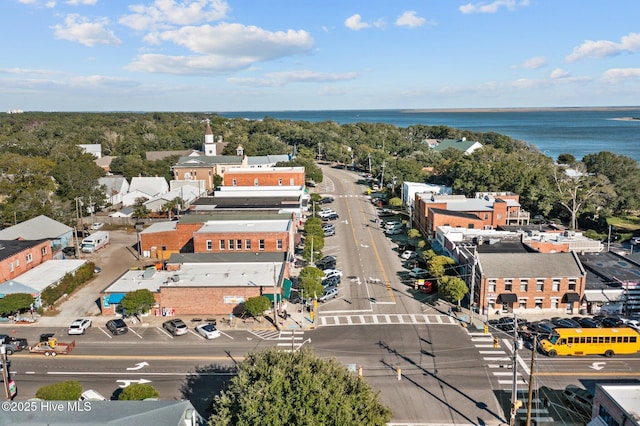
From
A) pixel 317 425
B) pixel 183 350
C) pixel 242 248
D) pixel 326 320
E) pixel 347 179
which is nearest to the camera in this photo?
pixel 317 425

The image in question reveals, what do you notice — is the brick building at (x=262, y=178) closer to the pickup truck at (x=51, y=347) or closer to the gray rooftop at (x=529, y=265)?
the gray rooftop at (x=529, y=265)

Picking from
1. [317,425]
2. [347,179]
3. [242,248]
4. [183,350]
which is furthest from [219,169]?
[317,425]

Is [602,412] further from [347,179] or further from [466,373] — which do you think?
[347,179]

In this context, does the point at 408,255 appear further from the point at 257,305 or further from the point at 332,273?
the point at 257,305

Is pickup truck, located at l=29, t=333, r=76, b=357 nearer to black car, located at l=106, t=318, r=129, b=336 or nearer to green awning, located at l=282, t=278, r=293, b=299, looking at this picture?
black car, located at l=106, t=318, r=129, b=336

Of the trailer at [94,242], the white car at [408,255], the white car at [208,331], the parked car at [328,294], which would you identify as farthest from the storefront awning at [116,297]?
the white car at [408,255]

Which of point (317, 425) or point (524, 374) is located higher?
point (317, 425)

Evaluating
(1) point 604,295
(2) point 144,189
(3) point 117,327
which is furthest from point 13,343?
(2) point 144,189

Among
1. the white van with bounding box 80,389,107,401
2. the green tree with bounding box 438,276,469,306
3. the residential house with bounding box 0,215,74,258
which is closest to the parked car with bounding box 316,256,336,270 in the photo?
the green tree with bounding box 438,276,469,306
